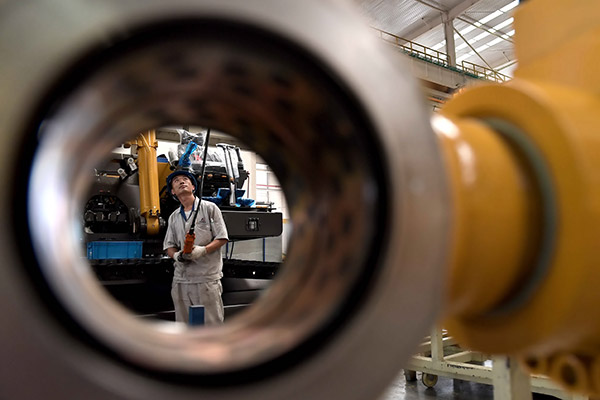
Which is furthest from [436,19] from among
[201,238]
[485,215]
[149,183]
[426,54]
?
[485,215]

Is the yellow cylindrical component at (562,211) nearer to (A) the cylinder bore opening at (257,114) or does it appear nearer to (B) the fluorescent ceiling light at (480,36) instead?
(A) the cylinder bore opening at (257,114)

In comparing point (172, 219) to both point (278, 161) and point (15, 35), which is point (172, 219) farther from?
point (15, 35)

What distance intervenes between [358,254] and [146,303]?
9.92 ft

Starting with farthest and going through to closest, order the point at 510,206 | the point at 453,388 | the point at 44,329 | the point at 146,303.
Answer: the point at 146,303
the point at 453,388
the point at 510,206
the point at 44,329

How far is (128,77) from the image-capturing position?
28 cm

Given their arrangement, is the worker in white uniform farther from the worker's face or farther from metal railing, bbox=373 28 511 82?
metal railing, bbox=373 28 511 82

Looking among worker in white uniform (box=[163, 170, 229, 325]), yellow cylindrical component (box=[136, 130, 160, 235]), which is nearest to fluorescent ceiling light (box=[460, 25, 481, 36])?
yellow cylindrical component (box=[136, 130, 160, 235])

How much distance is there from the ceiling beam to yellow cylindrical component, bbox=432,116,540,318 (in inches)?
255


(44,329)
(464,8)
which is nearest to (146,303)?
(44,329)

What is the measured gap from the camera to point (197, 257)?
8.63 feet

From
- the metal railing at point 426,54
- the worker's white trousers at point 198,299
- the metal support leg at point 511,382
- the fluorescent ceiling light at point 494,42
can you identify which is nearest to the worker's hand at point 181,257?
the worker's white trousers at point 198,299

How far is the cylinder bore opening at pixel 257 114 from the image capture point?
227 millimetres

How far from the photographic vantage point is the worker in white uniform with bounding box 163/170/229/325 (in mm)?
2682

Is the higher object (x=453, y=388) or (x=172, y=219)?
(x=172, y=219)
